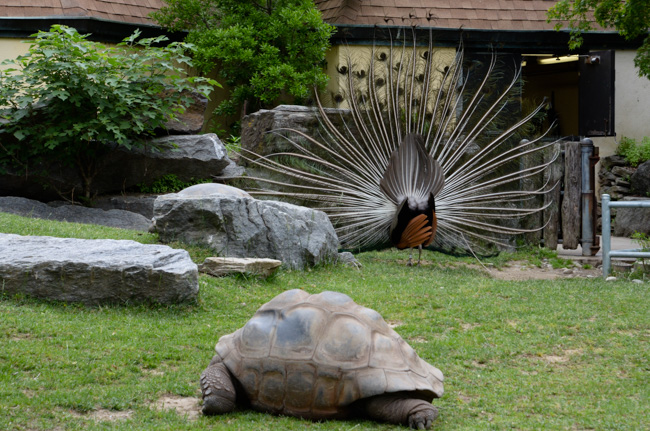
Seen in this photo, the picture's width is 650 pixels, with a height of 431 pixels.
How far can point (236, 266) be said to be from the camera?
25.4 ft

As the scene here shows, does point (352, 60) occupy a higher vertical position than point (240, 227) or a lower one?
higher

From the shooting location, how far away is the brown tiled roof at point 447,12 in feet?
56.0

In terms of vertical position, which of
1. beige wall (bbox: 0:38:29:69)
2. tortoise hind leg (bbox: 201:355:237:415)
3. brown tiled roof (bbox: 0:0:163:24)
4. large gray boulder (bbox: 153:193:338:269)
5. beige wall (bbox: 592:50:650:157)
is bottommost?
tortoise hind leg (bbox: 201:355:237:415)

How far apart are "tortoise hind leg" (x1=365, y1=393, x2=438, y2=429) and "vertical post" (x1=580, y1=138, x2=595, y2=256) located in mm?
8260

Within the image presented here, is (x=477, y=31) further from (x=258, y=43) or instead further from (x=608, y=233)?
(x=608, y=233)

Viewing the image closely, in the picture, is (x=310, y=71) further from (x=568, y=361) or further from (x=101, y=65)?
(x=568, y=361)

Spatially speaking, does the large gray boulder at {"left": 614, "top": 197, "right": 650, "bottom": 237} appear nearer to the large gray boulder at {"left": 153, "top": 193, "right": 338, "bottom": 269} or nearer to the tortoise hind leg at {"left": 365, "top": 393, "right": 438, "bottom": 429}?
the large gray boulder at {"left": 153, "top": 193, "right": 338, "bottom": 269}

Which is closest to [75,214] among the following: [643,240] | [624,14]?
[643,240]

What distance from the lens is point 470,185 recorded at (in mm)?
10680

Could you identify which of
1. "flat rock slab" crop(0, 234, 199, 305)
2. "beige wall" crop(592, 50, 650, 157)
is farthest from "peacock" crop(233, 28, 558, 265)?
"beige wall" crop(592, 50, 650, 157)

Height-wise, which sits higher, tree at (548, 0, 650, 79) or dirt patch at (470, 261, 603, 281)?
tree at (548, 0, 650, 79)

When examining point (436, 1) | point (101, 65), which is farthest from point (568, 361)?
point (436, 1)

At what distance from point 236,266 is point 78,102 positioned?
503 cm

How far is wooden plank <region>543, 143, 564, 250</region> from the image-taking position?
1167 cm
